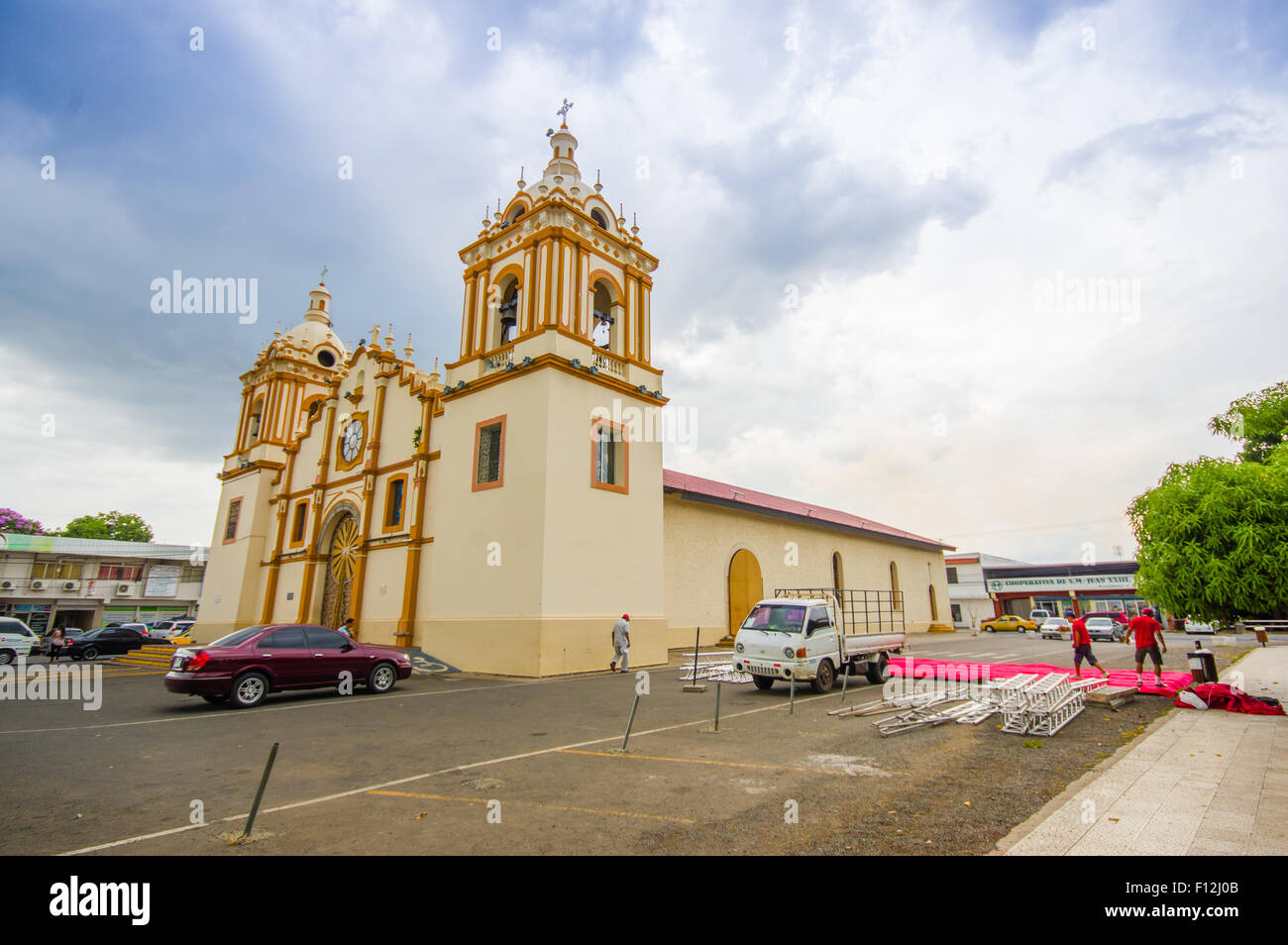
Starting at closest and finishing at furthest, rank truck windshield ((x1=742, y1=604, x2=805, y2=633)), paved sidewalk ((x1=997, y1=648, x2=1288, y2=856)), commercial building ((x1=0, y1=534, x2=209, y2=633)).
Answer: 1. paved sidewalk ((x1=997, y1=648, x2=1288, y2=856))
2. truck windshield ((x1=742, y1=604, x2=805, y2=633))
3. commercial building ((x1=0, y1=534, x2=209, y2=633))

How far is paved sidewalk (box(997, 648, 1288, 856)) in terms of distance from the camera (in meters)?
4.21

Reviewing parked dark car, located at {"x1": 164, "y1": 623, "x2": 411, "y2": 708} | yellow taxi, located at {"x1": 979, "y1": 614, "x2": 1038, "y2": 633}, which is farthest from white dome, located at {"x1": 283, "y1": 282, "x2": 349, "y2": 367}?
yellow taxi, located at {"x1": 979, "y1": 614, "x2": 1038, "y2": 633}

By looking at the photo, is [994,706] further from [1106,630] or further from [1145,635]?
[1106,630]

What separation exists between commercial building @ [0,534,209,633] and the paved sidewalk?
60.0 meters

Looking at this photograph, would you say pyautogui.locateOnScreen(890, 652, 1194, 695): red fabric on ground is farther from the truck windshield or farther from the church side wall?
the church side wall

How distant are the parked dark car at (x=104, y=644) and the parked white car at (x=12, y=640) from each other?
1848mm

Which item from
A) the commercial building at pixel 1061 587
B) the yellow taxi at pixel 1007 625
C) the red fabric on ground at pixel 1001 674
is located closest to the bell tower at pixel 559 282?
the red fabric on ground at pixel 1001 674

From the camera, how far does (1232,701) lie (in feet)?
32.5

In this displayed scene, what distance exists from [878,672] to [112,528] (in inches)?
2854

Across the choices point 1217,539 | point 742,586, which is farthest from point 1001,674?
point 742,586

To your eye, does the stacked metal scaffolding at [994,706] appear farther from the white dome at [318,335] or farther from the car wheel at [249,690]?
the white dome at [318,335]

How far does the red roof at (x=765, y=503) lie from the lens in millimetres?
24984
